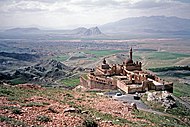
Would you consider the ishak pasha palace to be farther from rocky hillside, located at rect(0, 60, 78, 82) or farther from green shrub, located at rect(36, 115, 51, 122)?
rocky hillside, located at rect(0, 60, 78, 82)

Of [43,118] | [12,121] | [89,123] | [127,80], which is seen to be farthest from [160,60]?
[12,121]

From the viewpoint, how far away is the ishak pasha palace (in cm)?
3666

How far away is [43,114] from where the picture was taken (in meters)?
13.3

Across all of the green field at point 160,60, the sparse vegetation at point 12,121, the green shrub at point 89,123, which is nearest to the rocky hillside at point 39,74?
the green field at point 160,60

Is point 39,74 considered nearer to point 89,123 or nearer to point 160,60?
point 89,123

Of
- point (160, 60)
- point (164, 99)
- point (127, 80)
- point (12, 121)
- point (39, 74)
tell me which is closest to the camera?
point (12, 121)

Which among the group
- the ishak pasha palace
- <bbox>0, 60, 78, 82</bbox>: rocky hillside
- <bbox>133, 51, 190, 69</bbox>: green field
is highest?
the ishak pasha palace

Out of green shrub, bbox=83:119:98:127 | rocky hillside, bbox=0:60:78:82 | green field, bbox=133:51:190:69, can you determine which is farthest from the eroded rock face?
green field, bbox=133:51:190:69

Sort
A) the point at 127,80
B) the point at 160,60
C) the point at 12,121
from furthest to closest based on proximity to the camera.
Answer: the point at 160,60 → the point at 127,80 → the point at 12,121

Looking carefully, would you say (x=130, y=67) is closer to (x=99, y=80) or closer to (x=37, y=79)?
(x=99, y=80)

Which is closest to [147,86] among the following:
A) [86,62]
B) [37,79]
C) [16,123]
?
[16,123]

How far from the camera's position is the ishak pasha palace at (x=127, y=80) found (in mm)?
36656

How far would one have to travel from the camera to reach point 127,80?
40.2 meters

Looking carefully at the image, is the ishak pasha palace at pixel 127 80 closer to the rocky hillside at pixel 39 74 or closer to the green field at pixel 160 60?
the rocky hillside at pixel 39 74
